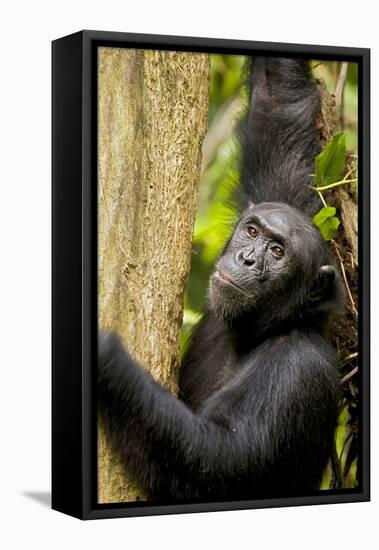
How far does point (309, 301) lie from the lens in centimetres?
635

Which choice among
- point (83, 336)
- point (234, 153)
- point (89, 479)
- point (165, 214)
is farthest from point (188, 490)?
point (234, 153)

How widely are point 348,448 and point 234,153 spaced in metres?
1.79

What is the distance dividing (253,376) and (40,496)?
50.9 inches

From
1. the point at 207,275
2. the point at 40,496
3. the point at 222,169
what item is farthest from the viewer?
the point at 222,169

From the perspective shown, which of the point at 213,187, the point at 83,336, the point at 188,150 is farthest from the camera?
the point at 213,187

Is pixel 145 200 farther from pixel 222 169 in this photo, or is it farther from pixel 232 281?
pixel 222 169

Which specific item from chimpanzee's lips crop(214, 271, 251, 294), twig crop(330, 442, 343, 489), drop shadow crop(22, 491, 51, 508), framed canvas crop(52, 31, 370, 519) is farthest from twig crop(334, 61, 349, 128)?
drop shadow crop(22, 491, 51, 508)

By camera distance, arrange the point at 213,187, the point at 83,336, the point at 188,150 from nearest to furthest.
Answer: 1. the point at 83,336
2. the point at 188,150
3. the point at 213,187

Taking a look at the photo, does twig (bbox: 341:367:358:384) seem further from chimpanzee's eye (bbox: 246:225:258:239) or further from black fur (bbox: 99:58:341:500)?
chimpanzee's eye (bbox: 246:225:258:239)

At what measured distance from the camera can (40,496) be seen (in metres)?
6.30

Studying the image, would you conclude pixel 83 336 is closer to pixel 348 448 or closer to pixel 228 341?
pixel 228 341

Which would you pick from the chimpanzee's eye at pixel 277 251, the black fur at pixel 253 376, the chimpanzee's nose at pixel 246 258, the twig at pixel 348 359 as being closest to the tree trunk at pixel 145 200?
the black fur at pixel 253 376

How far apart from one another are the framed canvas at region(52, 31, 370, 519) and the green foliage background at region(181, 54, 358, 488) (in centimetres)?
1

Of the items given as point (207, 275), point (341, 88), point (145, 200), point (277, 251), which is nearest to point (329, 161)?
point (341, 88)
